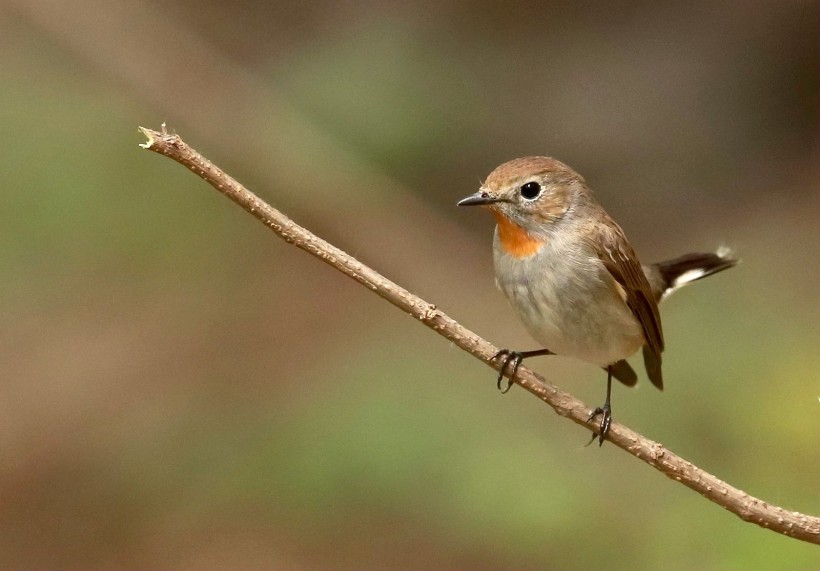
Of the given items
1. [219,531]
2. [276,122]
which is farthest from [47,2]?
[219,531]

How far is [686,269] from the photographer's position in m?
4.70

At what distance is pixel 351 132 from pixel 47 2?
3.15 metres

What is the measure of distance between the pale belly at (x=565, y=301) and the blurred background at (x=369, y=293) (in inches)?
57.2

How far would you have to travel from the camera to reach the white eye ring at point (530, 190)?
11.9 ft

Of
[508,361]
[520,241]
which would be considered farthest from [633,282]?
[508,361]

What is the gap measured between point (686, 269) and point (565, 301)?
1.24 m

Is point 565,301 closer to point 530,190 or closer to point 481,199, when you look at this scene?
point 530,190

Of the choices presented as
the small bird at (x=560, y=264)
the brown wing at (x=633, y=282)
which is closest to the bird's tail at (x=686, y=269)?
the brown wing at (x=633, y=282)

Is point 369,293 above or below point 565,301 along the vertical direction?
above

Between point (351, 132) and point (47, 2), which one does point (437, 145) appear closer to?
point (351, 132)

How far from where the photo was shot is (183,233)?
8.21 meters

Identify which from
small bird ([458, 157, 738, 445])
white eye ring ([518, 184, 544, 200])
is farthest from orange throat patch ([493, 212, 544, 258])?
white eye ring ([518, 184, 544, 200])

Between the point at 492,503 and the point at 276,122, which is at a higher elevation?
the point at 276,122

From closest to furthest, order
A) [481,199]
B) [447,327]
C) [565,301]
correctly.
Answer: [447,327]
[481,199]
[565,301]
